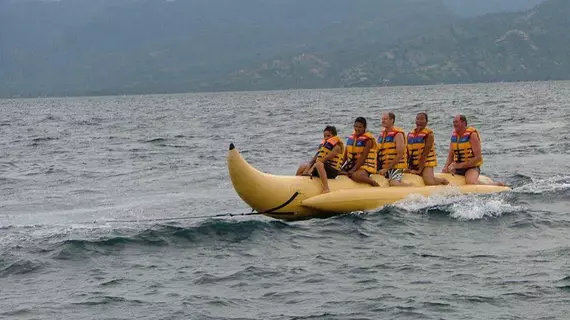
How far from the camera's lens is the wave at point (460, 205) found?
13156mm

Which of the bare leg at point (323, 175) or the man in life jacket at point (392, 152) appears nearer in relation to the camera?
the bare leg at point (323, 175)

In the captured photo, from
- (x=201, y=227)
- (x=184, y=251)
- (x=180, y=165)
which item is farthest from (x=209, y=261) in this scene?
(x=180, y=165)

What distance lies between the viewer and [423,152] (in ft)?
46.6

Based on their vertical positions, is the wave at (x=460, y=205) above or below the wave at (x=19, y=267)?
above

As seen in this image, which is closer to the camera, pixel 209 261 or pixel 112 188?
pixel 209 261

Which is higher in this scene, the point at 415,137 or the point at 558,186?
the point at 415,137

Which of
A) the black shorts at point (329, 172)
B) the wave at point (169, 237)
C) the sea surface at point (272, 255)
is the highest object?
the black shorts at point (329, 172)

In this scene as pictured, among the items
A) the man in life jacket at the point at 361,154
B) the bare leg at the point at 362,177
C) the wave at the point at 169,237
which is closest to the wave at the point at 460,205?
the bare leg at the point at 362,177

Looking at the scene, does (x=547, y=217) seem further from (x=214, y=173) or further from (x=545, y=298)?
(x=214, y=173)

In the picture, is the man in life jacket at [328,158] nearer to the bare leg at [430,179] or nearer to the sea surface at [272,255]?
the sea surface at [272,255]

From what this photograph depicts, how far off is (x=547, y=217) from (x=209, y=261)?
5.34m

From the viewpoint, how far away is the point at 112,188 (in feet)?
61.1

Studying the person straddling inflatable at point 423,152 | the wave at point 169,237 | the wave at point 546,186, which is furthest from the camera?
the wave at point 546,186

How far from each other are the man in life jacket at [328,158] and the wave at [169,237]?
0.98 metres
